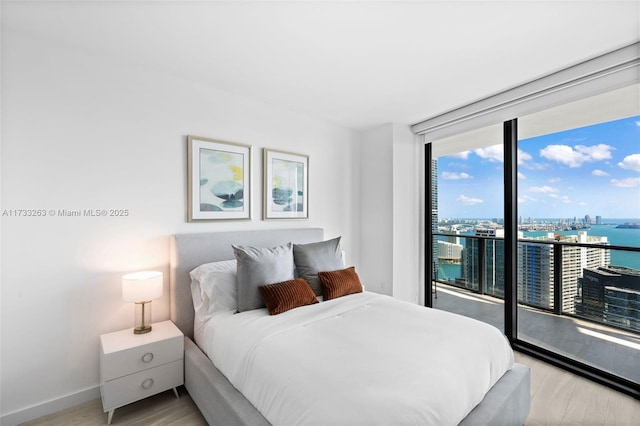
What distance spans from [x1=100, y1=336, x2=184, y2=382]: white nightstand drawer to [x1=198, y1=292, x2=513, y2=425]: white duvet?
235 mm

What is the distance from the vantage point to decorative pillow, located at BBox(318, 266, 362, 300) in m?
2.50

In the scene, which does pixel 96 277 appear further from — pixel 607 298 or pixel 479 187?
pixel 607 298

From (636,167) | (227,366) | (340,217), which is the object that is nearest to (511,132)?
(636,167)

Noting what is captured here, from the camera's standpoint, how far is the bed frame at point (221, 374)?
145cm

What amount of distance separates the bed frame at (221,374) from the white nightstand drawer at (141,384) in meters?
0.08

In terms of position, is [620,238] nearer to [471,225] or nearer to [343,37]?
[471,225]

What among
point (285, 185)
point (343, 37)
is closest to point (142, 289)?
point (285, 185)

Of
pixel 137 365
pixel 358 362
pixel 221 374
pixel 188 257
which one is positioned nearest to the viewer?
pixel 358 362

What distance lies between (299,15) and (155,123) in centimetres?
150

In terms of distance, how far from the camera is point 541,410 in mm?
2000

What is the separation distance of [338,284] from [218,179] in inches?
59.2

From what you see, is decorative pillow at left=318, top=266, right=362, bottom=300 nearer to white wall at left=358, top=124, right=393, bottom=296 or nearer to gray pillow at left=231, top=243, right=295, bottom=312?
gray pillow at left=231, top=243, right=295, bottom=312

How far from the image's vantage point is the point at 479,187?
11.3ft

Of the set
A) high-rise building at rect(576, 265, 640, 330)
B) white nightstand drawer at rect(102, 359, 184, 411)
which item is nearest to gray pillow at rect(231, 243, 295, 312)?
white nightstand drawer at rect(102, 359, 184, 411)
